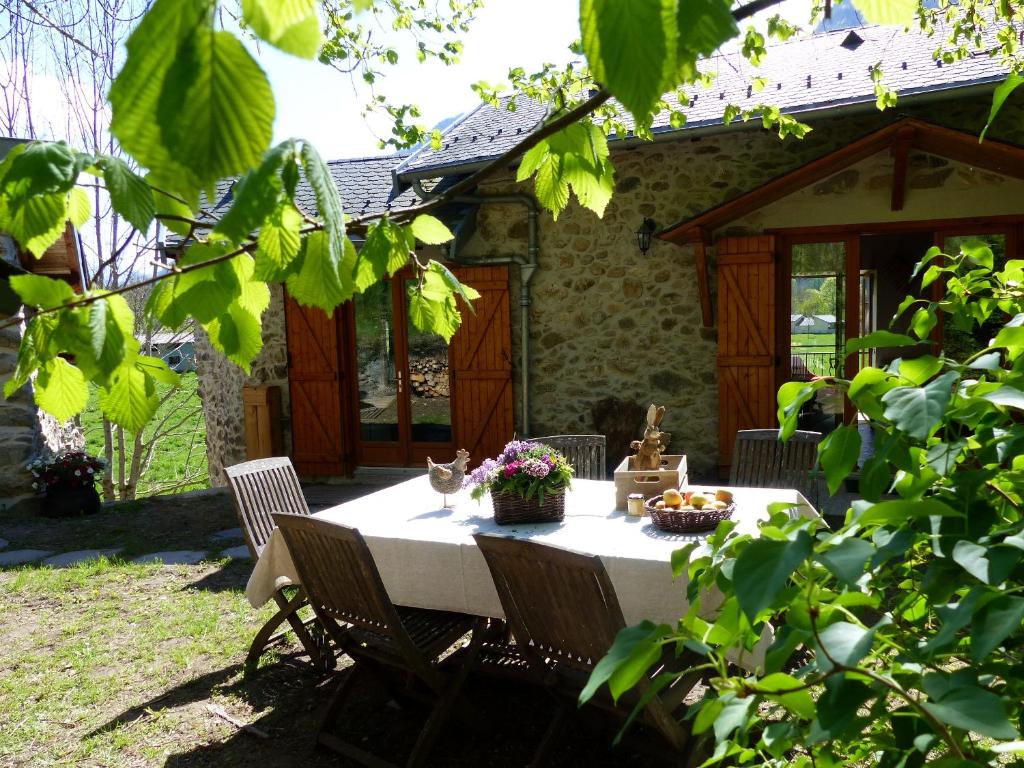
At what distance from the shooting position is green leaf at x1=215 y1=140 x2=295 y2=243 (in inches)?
24.4

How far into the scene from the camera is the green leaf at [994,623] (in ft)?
1.87

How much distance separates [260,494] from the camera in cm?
416

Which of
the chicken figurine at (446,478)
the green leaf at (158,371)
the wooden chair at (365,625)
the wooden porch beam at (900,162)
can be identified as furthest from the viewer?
the wooden porch beam at (900,162)

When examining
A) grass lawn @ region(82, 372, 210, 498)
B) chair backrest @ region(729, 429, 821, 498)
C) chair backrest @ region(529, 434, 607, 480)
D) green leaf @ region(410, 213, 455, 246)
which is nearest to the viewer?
green leaf @ region(410, 213, 455, 246)

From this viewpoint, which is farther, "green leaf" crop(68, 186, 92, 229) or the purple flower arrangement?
the purple flower arrangement

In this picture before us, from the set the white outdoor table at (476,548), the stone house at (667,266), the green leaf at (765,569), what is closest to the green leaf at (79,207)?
the green leaf at (765,569)

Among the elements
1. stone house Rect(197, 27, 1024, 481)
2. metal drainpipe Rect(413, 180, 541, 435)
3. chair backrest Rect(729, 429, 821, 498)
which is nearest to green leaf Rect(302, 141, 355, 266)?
chair backrest Rect(729, 429, 821, 498)

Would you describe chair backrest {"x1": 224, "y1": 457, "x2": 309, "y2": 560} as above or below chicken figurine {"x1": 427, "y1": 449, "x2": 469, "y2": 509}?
below

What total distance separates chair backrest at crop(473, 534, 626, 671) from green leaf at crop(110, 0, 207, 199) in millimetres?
1944

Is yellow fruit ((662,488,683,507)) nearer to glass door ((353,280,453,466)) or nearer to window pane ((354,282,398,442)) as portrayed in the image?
glass door ((353,280,453,466))

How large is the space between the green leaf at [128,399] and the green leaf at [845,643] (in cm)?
77

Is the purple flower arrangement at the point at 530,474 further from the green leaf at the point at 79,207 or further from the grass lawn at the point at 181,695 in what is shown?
the green leaf at the point at 79,207

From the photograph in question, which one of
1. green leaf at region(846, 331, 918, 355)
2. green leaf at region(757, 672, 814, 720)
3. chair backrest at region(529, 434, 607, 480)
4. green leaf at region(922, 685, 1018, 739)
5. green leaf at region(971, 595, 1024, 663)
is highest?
green leaf at region(846, 331, 918, 355)

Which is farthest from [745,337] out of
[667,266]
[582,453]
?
[582,453]
